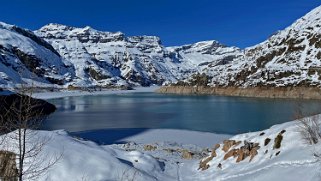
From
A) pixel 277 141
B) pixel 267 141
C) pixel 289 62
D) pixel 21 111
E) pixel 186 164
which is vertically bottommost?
pixel 186 164

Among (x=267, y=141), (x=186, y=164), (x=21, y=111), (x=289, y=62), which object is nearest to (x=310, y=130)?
(x=267, y=141)

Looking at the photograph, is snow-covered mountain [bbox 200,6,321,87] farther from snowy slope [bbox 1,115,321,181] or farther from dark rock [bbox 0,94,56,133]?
snowy slope [bbox 1,115,321,181]

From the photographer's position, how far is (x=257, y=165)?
18.5 meters

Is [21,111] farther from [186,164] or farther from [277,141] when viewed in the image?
[186,164]

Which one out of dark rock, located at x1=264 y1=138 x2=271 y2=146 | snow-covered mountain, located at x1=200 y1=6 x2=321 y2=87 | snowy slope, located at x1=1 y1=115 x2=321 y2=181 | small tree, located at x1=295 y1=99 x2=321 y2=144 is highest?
snow-covered mountain, located at x1=200 y1=6 x2=321 y2=87

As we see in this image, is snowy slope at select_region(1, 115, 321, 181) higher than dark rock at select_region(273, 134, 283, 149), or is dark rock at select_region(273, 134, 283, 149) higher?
→ dark rock at select_region(273, 134, 283, 149)

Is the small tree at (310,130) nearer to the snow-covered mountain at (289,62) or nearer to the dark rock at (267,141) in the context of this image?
the dark rock at (267,141)

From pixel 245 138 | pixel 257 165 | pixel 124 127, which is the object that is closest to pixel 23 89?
pixel 257 165

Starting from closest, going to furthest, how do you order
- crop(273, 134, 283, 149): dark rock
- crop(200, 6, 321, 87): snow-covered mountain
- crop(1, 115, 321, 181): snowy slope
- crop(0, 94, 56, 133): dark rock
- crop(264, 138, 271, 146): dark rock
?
crop(0, 94, 56, 133): dark rock → crop(1, 115, 321, 181): snowy slope → crop(273, 134, 283, 149): dark rock → crop(264, 138, 271, 146): dark rock → crop(200, 6, 321, 87): snow-covered mountain

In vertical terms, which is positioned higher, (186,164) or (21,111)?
(21,111)

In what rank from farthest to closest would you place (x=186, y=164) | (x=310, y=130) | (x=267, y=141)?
(x=186, y=164) → (x=267, y=141) → (x=310, y=130)

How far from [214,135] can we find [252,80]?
Answer: 9346cm

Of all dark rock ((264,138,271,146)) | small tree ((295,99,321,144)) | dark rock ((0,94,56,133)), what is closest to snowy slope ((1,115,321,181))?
dark rock ((264,138,271,146))

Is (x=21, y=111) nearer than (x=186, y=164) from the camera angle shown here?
Yes
